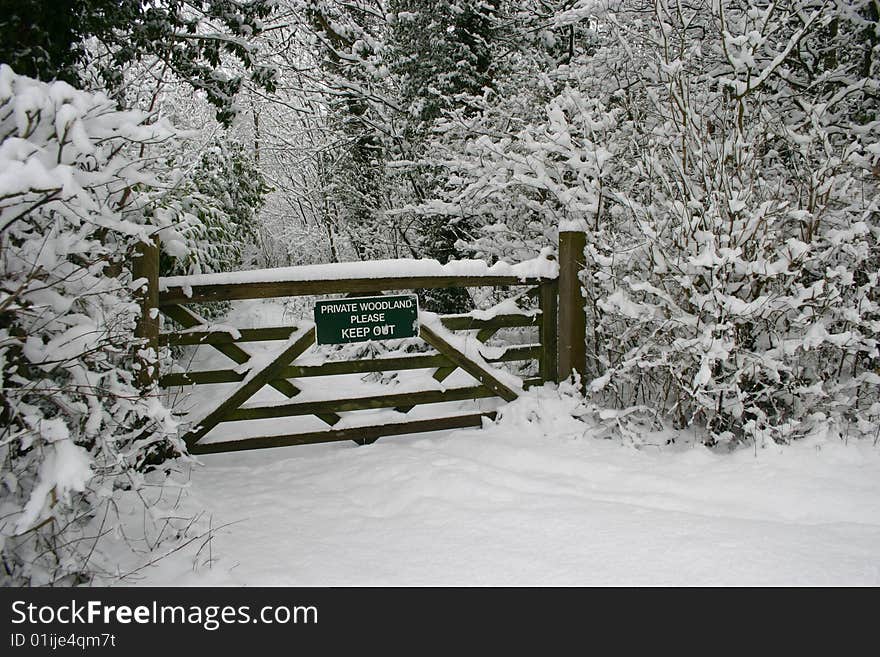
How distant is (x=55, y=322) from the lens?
260 centimetres

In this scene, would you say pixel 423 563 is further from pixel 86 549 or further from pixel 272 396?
pixel 272 396

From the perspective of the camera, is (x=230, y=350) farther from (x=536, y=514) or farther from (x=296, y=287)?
(x=536, y=514)

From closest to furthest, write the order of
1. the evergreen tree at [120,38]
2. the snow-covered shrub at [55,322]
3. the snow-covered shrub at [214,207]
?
1. the snow-covered shrub at [55,322]
2. the evergreen tree at [120,38]
3. the snow-covered shrub at [214,207]

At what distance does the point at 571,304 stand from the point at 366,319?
178 centimetres

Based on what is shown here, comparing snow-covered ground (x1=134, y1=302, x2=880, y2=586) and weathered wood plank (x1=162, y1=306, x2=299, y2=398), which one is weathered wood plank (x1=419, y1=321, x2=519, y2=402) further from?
weathered wood plank (x1=162, y1=306, x2=299, y2=398)

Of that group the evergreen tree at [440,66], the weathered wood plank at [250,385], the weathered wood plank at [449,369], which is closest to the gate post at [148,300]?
the weathered wood plank at [250,385]

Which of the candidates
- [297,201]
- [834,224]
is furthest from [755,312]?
[297,201]

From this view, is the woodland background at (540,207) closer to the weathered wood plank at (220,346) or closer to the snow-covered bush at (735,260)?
the snow-covered bush at (735,260)

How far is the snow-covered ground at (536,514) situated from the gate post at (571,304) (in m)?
0.68

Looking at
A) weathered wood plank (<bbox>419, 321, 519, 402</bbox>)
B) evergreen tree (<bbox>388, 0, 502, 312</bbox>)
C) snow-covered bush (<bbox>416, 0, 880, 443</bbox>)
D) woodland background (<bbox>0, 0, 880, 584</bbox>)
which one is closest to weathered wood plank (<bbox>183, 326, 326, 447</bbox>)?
woodland background (<bbox>0, 0, 880, 584</bbox>)

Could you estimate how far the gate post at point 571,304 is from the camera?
522 centimetres

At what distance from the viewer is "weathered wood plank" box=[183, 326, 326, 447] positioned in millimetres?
4371

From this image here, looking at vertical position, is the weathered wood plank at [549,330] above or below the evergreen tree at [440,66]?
below

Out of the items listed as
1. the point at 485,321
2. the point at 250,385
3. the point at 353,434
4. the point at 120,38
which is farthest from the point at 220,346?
the point at 120,38
